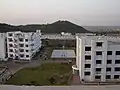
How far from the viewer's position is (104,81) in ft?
15.6

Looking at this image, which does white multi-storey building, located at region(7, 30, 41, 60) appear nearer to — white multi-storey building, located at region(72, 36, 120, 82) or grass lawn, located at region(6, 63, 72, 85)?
grass lawn, located at region(6, 63, 72, 85)

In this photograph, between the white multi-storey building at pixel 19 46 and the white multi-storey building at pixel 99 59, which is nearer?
the white multi-storey building at pixel 99 59

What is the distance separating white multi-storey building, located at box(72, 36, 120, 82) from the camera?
4.62 m

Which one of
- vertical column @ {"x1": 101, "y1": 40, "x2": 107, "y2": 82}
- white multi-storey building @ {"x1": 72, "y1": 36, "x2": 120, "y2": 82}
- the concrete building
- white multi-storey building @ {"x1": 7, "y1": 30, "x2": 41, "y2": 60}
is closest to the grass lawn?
white multi-storey building @ {"x1": 72, "y1": 36, "x2": 120, "y2": 82}

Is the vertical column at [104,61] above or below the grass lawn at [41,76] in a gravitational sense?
above

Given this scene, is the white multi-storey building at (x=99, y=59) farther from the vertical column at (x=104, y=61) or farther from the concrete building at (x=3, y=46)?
the concrete building at (x=3, y=46)

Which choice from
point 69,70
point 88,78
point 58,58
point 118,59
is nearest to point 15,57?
point 58,58

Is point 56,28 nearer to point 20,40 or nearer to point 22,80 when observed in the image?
point 20,40

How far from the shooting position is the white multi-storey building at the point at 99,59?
4621mm

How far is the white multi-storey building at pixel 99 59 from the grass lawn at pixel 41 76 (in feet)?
Answer: 1.93

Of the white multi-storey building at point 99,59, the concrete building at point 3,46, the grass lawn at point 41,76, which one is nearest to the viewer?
the grass lawn at point 41,76

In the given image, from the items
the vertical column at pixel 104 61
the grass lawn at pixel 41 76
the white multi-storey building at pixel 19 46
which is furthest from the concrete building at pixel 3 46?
the vertical column at pixel 104 61

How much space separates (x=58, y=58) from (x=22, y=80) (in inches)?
127

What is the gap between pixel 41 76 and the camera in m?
5.02
